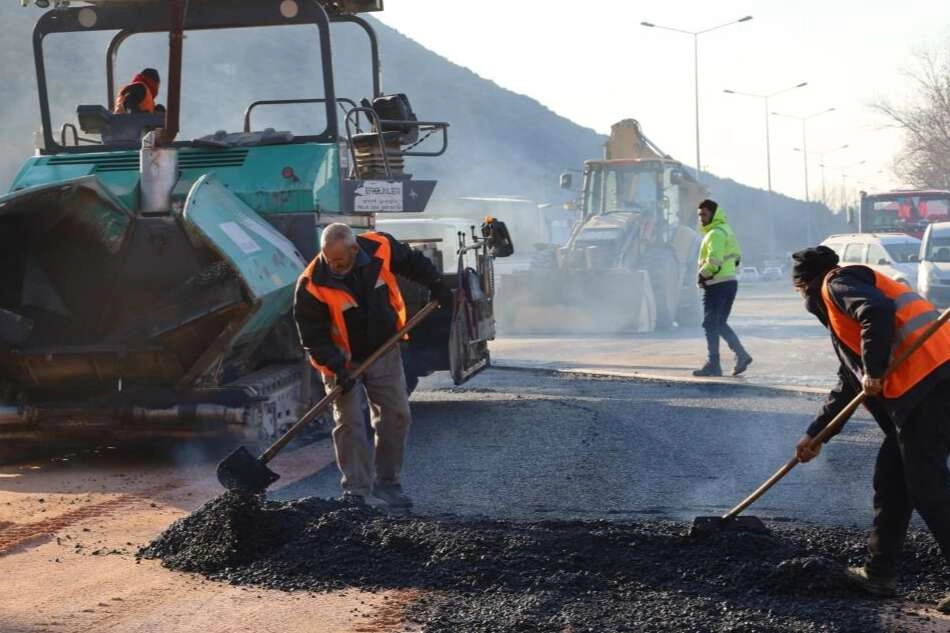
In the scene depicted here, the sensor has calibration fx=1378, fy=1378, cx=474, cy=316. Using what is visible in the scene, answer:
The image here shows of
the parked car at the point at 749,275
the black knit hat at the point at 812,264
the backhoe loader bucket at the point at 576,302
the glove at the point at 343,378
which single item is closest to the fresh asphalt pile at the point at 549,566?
the glove at the point at 343,378

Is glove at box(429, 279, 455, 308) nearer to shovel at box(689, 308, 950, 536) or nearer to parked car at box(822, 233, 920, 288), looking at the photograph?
shovel at box(689, 308, 950, 536)

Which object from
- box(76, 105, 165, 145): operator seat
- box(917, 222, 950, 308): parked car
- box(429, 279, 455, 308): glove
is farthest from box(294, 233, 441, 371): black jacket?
box(917, 222, 950, 308): parked car

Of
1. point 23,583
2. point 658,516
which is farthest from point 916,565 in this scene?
point 23,583

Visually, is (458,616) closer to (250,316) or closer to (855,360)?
(855,360)

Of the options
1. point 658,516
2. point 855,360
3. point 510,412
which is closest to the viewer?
point 855,360

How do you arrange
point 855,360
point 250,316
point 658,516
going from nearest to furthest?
point 855,360, point 658,516, point 250,316

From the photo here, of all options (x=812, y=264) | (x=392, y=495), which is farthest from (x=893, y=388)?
(x=392, y=495)

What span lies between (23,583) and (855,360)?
3280 mm

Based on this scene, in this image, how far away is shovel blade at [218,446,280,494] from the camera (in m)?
6.52

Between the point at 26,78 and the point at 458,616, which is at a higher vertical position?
the point at 26,78

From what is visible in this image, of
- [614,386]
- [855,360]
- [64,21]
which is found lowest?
[614,386]

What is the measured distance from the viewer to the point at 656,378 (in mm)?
12594

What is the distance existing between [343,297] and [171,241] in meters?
1.81

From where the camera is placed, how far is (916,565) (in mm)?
5332
